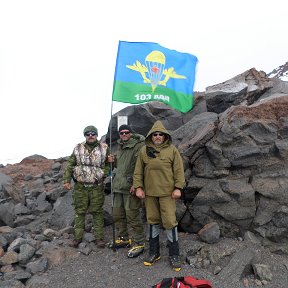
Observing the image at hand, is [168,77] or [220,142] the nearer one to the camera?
[220,142]

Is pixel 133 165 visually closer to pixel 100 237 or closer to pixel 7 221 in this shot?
pixel 100 237

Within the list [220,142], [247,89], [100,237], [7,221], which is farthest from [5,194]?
[247,89]

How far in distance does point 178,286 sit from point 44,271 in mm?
3147

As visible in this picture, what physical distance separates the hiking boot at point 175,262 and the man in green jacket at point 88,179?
1850 millimetres

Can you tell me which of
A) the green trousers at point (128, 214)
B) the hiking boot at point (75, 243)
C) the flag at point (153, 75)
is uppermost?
the flag at point (153, 75)

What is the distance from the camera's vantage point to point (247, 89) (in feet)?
40.3

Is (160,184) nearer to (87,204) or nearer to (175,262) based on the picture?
(175,262)

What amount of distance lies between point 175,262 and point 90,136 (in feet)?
11.4

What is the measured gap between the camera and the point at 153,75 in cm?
821

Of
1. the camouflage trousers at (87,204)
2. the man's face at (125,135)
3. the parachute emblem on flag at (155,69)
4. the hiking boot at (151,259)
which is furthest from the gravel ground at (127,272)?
the parachute emblem on flag at (155,69)

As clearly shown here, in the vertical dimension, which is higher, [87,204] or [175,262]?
[87,204]

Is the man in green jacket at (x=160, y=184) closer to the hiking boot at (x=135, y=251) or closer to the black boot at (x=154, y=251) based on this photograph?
the black boot at (x=154, y=251)

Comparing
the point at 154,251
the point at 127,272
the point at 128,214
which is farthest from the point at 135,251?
the point at 128,214

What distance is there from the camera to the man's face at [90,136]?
7352mm
